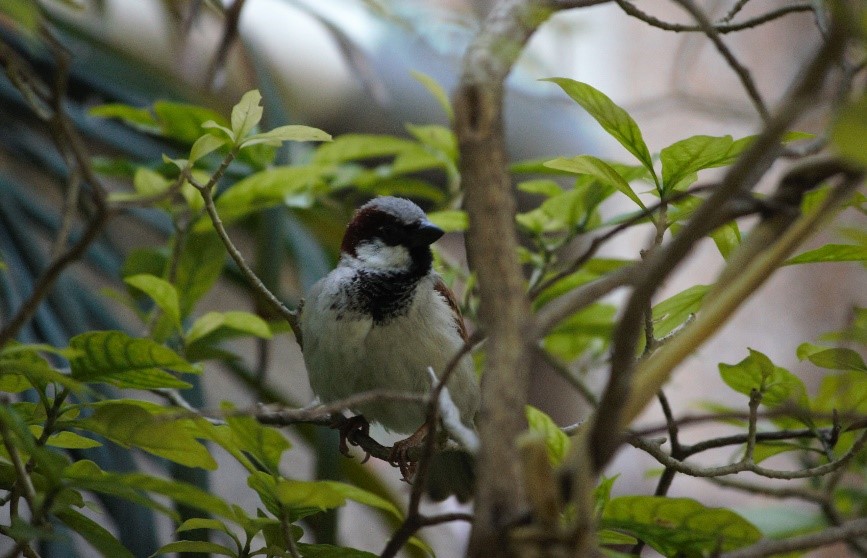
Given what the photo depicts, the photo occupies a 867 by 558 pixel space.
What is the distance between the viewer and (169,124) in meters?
1.02

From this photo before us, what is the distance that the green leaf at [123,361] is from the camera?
21.5 inches

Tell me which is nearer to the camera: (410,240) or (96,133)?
(410,240)

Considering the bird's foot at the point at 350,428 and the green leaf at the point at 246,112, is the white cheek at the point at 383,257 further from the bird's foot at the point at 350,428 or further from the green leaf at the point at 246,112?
the green leaf at the point at 246,112

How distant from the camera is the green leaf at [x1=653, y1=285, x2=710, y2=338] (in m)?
0.68

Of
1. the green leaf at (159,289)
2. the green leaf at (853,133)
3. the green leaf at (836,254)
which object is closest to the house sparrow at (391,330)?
the green leaf at (159,289)

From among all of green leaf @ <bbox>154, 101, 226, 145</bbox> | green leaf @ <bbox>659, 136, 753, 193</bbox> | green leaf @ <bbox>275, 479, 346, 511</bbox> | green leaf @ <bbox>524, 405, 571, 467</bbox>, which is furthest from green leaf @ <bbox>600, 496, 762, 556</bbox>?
green leaf @ <bbox>154, 101, 226, 145</bbox>

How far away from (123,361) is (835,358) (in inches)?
19.9

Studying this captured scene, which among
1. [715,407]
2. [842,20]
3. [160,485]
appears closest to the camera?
[842,20]

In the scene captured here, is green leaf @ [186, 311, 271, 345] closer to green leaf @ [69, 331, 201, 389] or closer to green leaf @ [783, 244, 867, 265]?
green leaf @ [69, 331, 201, 389]

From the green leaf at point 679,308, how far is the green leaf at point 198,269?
53cm

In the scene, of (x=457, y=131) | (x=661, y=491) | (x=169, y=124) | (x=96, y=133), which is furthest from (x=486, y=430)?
(x=96, y=133)

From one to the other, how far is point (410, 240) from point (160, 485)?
636mm

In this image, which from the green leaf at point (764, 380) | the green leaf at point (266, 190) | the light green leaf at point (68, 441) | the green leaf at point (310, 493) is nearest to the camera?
the green leaf at point (310, 493)

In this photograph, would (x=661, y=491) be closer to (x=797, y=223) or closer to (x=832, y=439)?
(x=832, y=439)
